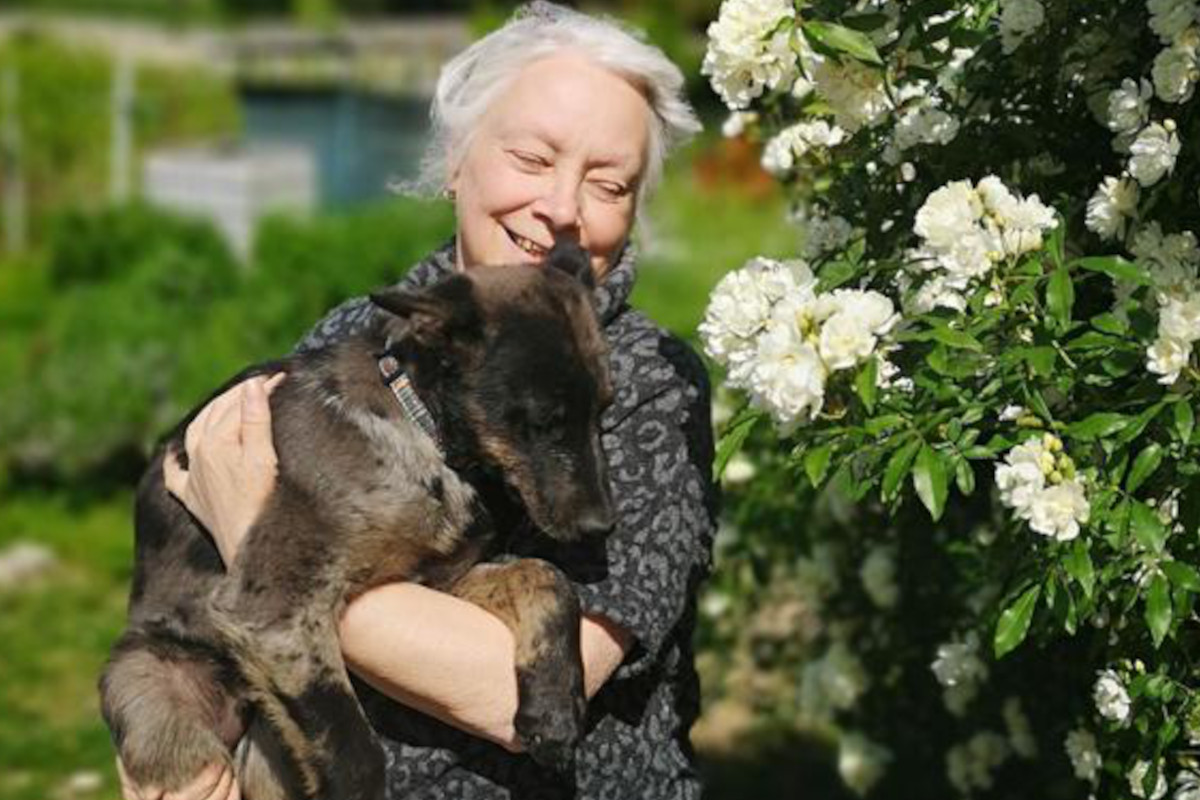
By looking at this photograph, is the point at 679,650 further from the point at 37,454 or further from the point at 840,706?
the point at 37,454

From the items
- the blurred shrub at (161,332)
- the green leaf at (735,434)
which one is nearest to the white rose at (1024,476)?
the green leaf at (735,434)

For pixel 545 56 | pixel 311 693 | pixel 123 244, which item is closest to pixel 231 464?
pixel 311 693

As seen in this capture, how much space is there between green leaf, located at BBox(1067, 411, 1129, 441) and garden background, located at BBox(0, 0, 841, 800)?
7.47ft

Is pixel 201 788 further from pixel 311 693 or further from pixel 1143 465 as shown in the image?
pixel 1143 465

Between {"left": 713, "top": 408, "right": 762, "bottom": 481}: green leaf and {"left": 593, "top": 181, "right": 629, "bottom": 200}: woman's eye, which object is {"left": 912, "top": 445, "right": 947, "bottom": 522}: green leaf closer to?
{"left": 713, "top": 408, "right": 762, "bottom": 481}: green leaf

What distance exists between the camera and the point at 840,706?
5059 millimetres

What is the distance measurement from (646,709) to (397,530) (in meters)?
0.59

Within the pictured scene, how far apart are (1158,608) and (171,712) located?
1740mm

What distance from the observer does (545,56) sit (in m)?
3.73

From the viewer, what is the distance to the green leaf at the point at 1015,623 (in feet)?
9.58

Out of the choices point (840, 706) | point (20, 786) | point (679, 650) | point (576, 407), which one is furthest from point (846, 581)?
point (20, 786)

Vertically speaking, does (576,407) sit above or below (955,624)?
above

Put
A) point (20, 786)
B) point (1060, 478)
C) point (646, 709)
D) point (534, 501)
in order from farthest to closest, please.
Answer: point (20, 786)
point (646, 709)
point (534, 501)
point (1060, 478)

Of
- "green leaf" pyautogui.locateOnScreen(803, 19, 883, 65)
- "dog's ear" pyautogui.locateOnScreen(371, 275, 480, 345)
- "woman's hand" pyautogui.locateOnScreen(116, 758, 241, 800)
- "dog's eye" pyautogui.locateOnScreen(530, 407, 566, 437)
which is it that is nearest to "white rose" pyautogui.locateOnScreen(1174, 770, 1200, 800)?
"dog's eye" pyautogui.locateOnScreen(530, 407, 566, 437)
